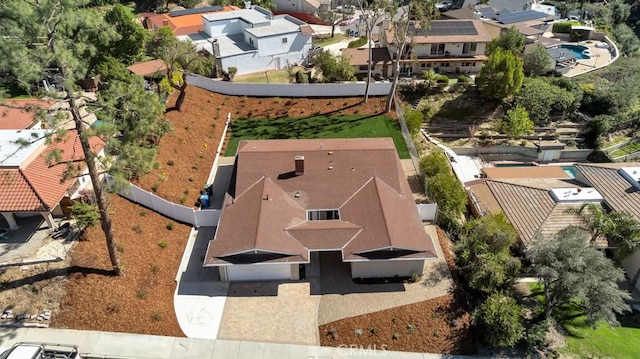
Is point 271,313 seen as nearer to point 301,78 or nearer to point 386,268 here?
point 386,268

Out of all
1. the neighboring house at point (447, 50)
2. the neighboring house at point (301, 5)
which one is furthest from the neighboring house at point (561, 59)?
the neighboring house at point (301, 5)

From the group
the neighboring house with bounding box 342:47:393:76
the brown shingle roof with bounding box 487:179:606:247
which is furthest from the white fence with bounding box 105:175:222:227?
the neighboring house with bounding box 342:47:393:76

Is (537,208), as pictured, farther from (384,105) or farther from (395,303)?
(384,105)

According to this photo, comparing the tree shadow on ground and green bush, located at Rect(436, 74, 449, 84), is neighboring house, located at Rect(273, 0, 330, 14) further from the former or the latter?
the tree shadow on ground

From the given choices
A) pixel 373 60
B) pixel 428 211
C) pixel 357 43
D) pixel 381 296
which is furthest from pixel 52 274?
pixel 357 43

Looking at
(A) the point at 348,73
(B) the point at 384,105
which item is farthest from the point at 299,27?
(B) the point at 384,105

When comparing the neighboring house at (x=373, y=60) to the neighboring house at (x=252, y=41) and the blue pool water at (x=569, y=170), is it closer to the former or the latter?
the neighboring house at (x=252, y=41)
